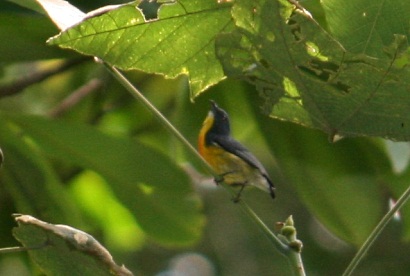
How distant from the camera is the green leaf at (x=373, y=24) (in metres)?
1.29

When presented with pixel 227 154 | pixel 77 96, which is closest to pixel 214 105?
pixel 227 154

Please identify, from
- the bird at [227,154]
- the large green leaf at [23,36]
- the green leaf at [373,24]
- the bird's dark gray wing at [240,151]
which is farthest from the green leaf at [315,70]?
the bird's dark gray wing at [240,151]

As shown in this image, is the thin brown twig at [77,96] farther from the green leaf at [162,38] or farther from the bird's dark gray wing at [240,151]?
the green leaf at [162,38]

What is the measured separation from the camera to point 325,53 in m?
1.27

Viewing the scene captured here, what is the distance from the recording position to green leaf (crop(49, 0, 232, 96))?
4.09 feet

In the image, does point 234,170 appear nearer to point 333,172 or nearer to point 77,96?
point 333,172

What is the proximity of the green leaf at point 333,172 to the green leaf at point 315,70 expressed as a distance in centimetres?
86

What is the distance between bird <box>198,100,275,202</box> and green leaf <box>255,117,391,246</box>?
12 cm

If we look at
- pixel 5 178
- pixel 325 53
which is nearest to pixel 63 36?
pixel 325 53

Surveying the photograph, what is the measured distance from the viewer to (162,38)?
1.33m

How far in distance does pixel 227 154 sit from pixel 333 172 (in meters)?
0.40

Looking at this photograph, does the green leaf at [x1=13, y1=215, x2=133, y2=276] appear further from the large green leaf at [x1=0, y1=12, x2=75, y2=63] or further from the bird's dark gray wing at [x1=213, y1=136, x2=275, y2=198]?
the bird's dark gray wing at [x1=213, y1=136, x2=275, y2=198]

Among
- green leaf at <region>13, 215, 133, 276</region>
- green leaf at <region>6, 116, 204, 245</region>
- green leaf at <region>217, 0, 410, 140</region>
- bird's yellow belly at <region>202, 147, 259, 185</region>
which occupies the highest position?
green leaf at <region>217, 0, 410, 140</region>

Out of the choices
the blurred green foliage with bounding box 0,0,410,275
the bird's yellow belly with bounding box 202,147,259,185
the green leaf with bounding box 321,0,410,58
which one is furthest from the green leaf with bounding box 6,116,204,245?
the green leaf with bounding box 321,0,410,58
